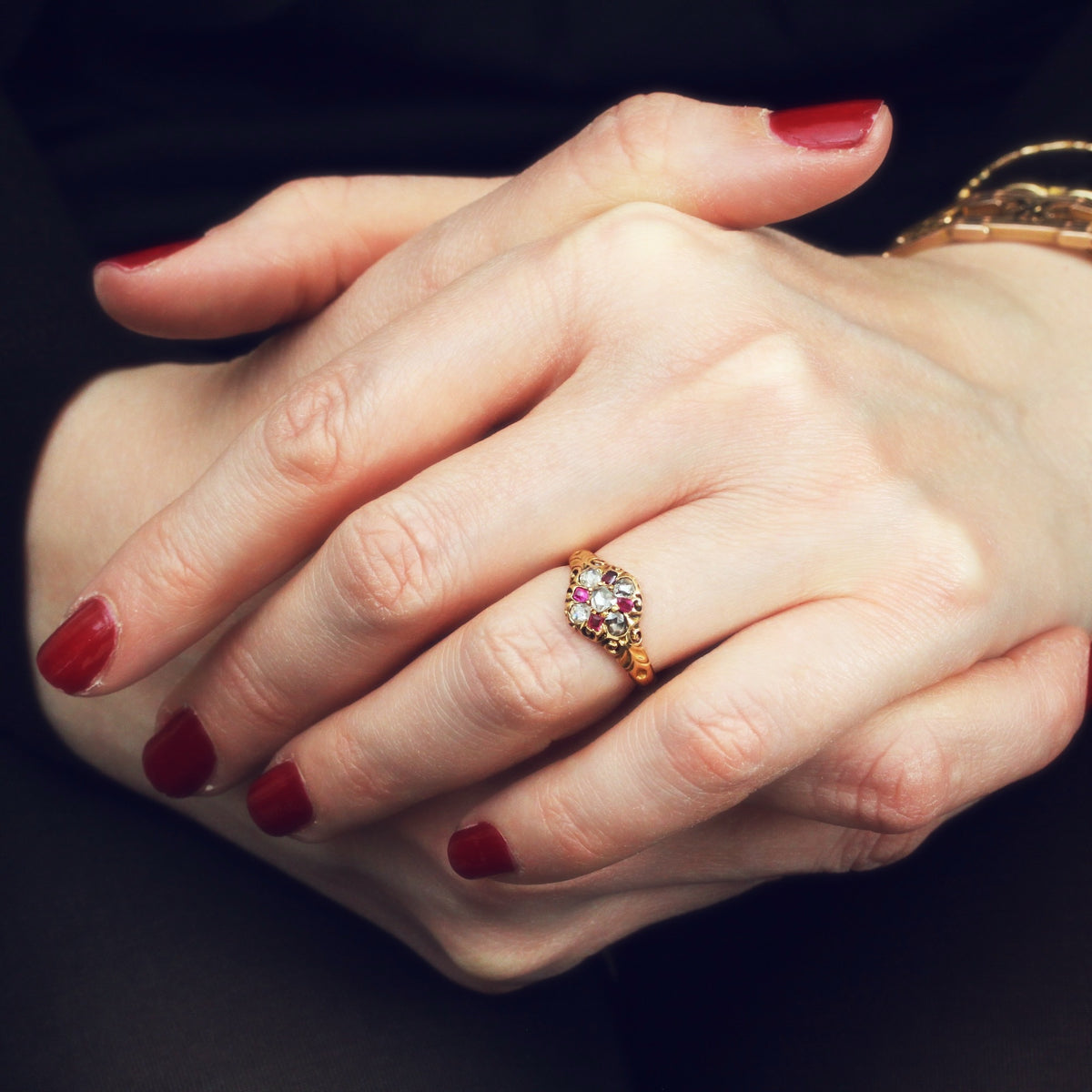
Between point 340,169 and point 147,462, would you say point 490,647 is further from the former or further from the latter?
point 340,169

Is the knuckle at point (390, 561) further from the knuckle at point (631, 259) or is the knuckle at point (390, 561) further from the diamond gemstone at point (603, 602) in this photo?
the knuckle at point (631, 259)

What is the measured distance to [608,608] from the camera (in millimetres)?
765

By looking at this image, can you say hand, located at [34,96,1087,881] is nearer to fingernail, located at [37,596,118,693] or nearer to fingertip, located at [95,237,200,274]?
fingernail, located at [37,596,118,693]

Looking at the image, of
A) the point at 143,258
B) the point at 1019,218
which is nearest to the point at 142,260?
the point at 143,258

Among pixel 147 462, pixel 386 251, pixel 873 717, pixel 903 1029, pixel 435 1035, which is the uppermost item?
pixel 386 251

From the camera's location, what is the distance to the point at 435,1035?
1.01m

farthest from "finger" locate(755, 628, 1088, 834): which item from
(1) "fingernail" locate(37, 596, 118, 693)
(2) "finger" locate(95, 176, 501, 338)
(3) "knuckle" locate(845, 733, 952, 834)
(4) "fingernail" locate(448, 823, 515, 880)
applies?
(2) "finger" locate(95, 176, 501, 338)

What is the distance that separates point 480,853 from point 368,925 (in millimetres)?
299

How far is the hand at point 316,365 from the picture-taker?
0.92m

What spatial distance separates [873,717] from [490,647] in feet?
1.00

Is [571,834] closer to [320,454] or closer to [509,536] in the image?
[509,536]

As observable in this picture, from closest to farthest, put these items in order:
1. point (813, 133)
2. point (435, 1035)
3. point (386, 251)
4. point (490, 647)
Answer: point (490, 647), point (813, 133), point (435, 1035), point (386, 251)

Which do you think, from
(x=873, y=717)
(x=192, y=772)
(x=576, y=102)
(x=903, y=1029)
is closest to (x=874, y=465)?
(x=873, y=717)

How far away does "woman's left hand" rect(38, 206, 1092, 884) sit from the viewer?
78 cm
